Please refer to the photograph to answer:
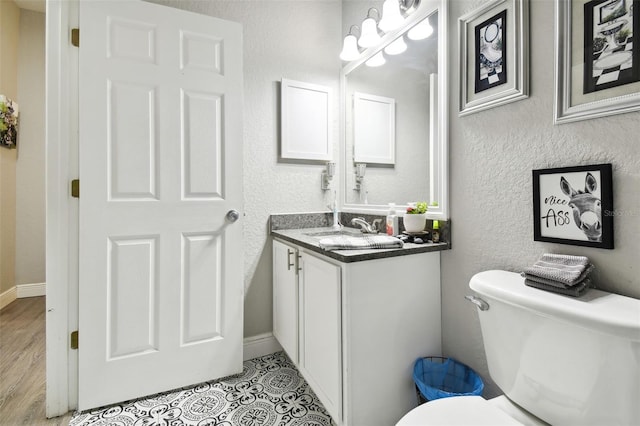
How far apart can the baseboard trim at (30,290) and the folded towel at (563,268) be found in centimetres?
420

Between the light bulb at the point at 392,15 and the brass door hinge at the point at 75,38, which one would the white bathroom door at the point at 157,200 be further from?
the light bulb at the point at 392,15

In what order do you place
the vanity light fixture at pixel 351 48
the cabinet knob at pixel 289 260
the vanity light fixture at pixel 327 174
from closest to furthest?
1. the cabinet knob at pixel 289 260
2. the vanity light fixture at pixel 351 48
3. the vanity light fixture at pixel 327 174

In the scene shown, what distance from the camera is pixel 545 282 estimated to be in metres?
0.92

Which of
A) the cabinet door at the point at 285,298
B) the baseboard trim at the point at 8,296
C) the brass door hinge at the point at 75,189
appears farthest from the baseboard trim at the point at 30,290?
the cabinet door at the point at 285,298

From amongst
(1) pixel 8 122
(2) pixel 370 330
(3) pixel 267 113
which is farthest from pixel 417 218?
(1) pixel 8 122

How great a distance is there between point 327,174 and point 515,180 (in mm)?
1217

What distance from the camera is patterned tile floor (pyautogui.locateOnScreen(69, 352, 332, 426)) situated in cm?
143

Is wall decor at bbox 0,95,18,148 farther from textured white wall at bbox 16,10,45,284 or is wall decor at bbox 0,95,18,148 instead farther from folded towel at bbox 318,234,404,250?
folded towel at bbox 318,234,404,250

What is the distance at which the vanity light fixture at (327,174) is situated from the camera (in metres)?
2.15

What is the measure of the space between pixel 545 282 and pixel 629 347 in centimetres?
24

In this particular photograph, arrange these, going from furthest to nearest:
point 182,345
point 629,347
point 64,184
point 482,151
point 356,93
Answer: point 356,93 → point 182,345 → point 64,184 → point 482,151 → point 629,347

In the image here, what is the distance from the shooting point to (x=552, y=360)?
85 centimetres

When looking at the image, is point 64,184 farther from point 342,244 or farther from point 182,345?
point 342,244

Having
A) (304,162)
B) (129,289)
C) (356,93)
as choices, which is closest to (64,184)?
(129,289)
